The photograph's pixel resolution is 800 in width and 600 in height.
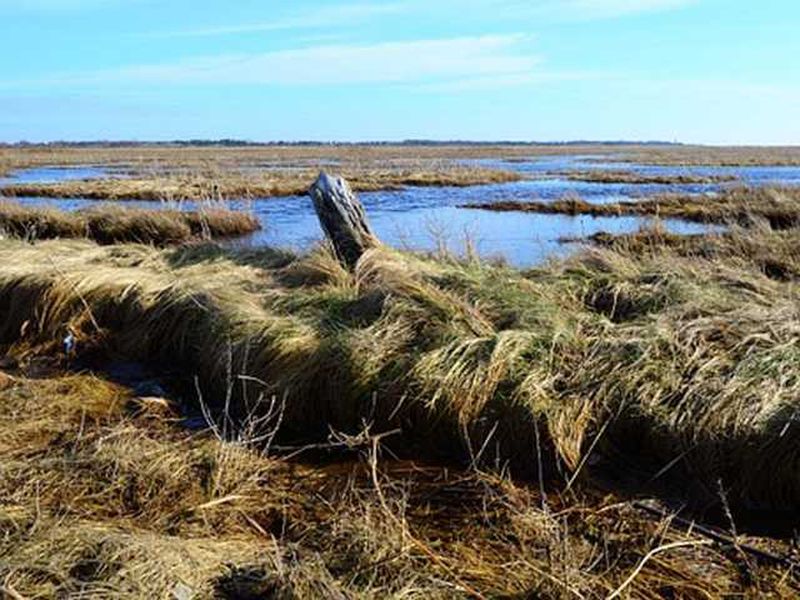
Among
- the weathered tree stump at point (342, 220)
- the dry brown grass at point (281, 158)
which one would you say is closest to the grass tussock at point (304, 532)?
the weathered tree stump at point (342, 220)

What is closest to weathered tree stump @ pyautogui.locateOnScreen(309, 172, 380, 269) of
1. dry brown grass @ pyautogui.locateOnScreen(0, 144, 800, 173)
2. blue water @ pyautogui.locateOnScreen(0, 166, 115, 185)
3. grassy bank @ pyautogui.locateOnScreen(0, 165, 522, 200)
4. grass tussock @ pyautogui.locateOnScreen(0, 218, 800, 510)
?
grass tussock @ pyautogui.locateOnScreen(0, 218, 800, 510)

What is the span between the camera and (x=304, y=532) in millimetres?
3910

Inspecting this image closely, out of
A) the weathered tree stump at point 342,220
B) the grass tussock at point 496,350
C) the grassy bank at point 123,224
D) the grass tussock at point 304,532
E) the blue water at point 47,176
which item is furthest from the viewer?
Result: the blue water at point 47,176

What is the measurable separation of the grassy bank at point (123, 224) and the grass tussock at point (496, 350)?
30.6ft

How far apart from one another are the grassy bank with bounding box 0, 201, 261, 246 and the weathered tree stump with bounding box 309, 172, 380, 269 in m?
8.18

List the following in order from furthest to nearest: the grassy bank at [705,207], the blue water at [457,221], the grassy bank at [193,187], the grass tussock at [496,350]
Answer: the grassy bank at [193,187] < the grassy bank at [705,207] < the blue water at [457,221] < the grass tussock at [496,350]

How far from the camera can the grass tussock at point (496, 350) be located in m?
4.64

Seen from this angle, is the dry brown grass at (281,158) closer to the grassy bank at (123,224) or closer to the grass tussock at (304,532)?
the grassy bank at (123,224)

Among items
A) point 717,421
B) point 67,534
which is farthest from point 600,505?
point 67,534

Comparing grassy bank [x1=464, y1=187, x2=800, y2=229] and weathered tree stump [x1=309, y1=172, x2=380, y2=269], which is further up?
weathered tree stump [x1=309, y1=172, x2=380, y2=269]

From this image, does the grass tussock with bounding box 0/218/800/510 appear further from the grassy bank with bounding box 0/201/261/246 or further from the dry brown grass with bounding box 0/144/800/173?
the dry brown grass with bounding box 0/144/800/173

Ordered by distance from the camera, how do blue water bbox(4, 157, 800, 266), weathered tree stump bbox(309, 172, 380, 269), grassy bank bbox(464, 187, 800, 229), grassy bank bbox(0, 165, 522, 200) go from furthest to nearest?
grassy bank bbox(0, 165, 522, 200) < grassy bank bbox(464, 187, 800, 229) < blue water bbox(4, 157, 800, 266) < weathered tree stump bbox(309, 172, 380, 269)

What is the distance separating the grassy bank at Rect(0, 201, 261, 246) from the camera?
1712 centimetres

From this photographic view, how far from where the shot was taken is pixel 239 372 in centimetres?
592
